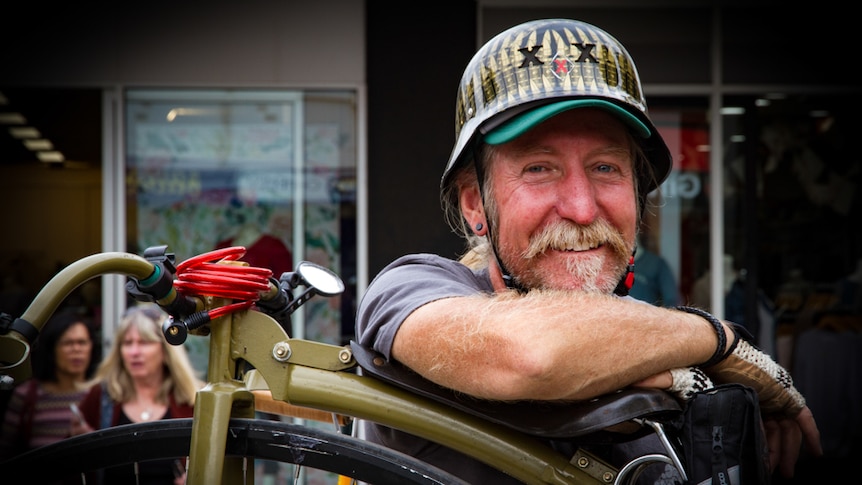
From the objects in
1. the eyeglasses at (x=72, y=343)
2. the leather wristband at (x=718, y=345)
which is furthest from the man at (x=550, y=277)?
the eyeglasses at (x=72, y=343)

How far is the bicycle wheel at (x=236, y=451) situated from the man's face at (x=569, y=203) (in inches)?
21.5

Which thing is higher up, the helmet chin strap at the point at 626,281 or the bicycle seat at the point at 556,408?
the helmet chin strap at the point at 626,281

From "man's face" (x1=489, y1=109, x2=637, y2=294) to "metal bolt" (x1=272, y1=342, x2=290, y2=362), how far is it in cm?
54

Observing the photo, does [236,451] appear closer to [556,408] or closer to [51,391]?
[556,408]

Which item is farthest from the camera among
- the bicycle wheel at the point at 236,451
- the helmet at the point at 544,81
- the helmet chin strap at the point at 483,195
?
the helmet chin strap at the point at 483,195

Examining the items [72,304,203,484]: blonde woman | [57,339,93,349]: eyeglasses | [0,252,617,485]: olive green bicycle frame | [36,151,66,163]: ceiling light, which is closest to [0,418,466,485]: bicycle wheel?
[0,252,617,485]: olive green bicycle frame

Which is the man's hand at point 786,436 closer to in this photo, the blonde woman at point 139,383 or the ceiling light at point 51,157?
the blonde woman at point 139,383

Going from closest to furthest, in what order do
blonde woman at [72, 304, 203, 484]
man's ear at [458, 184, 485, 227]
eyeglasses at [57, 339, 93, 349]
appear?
man's ear at [458, 184, 485, 227]
blonde woman at [72, 304, 203, 484]
eyeglasses at [57, 339, 93, 349]

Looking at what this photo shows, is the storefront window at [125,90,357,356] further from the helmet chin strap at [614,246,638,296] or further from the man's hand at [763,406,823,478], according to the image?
the man's hand at [763,406,823,478]

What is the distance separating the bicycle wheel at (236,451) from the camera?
1.36 metres

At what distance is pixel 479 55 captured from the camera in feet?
6.06

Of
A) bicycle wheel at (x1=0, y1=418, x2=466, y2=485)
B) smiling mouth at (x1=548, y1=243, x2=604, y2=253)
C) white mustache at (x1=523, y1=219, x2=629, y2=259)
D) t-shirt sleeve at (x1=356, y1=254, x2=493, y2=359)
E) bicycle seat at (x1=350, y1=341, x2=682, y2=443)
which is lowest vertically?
bicycle wheel at (x1=0, y1=418, x2=466, y2=485)

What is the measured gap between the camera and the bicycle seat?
54.4 inches

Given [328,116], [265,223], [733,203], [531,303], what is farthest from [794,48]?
[531,303]
